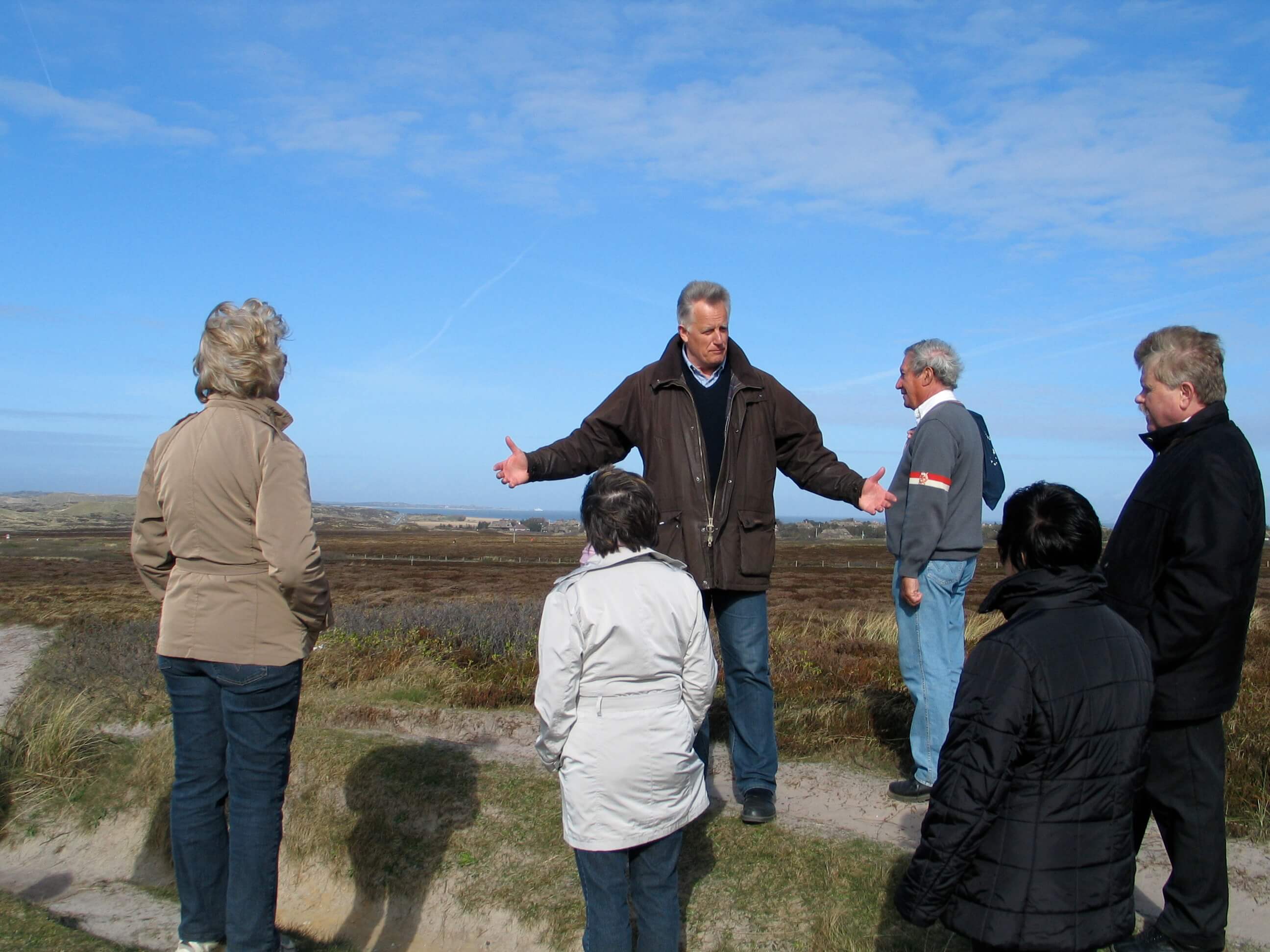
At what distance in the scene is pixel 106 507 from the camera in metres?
155

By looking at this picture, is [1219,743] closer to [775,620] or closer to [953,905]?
[953,905]

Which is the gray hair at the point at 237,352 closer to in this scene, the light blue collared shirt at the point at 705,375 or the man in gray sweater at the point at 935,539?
the light blue collared shirt at the point at 705,375

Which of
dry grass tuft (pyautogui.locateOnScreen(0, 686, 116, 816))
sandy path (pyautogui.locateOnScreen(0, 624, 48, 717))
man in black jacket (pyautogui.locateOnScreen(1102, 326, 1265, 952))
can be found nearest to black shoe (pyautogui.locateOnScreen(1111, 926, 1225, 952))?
man in black jacket (pyautogui.locateOnScreen(1102, 326, 1265, 952))

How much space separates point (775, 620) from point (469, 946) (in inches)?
443

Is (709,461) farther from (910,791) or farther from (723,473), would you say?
(910,791)

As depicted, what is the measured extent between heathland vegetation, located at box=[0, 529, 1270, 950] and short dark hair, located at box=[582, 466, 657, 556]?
1.68 m

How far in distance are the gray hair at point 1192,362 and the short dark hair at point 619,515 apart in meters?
1.76

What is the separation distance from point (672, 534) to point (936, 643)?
4.33 feet

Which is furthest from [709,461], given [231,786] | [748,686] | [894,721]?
[894,721]

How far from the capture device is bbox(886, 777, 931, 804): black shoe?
4543 mm

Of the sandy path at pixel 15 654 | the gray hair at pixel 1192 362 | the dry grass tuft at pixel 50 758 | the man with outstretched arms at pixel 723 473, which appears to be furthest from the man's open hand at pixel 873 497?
the sandy path at pixel 15 654

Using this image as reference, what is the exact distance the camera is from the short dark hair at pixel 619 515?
2.87 m

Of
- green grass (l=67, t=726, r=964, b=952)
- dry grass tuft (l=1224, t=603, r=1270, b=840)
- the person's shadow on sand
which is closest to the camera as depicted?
green grass (l=67, t=726, r=964, b=952)

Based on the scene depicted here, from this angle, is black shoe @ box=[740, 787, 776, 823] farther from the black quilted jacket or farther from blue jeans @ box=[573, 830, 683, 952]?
the black quilted jacket
